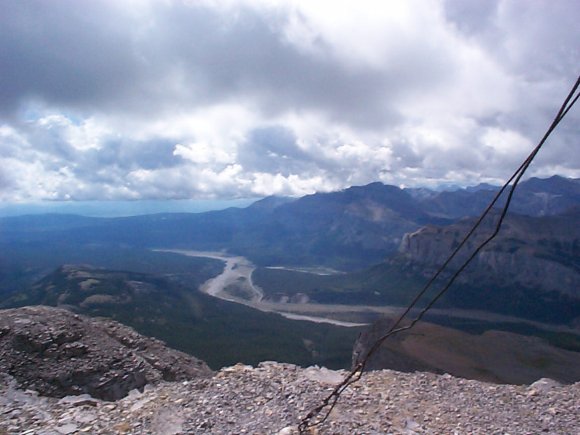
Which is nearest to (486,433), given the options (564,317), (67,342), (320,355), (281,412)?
(281,412)

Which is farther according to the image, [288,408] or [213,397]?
[213,397]

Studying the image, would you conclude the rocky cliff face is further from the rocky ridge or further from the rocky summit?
the rocky ridge

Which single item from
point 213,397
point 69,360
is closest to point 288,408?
point 213,397

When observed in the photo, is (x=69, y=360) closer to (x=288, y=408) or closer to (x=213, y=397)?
(x=213, y=397)

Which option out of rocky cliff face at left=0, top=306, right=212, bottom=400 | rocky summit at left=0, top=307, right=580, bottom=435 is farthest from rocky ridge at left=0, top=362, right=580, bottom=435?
rocky cliff face at left=0, top=306, right=212, bottom=400

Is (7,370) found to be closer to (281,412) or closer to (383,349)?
(281,412)

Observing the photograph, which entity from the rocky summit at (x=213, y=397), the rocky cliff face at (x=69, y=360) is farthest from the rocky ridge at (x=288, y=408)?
the rocky cliff face at (x=69, y=360)

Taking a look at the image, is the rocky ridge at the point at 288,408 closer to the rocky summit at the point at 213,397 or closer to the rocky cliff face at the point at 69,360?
the rocky summit at the point at 213,397
